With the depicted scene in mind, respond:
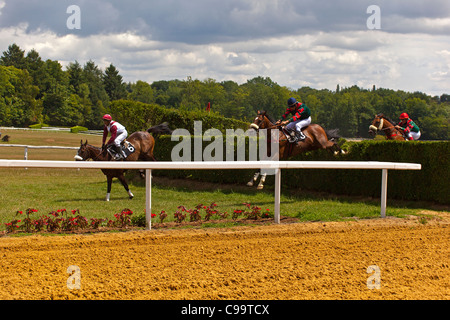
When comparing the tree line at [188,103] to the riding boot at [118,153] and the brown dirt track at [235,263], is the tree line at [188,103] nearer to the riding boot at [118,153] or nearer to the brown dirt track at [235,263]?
the riding boot at [118,153]

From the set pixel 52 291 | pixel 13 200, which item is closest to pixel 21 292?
Answer: pixel 52 291

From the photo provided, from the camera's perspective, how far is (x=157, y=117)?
54.5 feet

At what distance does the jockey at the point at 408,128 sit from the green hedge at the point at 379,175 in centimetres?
209

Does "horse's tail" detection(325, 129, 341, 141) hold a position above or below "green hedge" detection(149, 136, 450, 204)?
above

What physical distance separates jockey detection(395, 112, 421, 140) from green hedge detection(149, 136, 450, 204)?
2.09 metres

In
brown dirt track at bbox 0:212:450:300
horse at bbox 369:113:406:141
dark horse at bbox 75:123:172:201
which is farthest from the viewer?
horse at bbox 369:113:406:141

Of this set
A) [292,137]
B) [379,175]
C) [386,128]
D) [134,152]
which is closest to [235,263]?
[379,175]

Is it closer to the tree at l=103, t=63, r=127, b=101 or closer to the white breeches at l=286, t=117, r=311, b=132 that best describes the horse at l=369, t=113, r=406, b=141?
the white breeches at l=286, t=117, r=311, b=132

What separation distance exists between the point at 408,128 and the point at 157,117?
839 centimetres

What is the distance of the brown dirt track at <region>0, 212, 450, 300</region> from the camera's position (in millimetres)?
3678

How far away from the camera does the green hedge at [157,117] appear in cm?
1616

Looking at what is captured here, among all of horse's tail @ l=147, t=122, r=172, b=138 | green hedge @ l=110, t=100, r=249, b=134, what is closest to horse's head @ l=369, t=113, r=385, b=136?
horse's tail @ l=147, t=122, r=172, b=138
